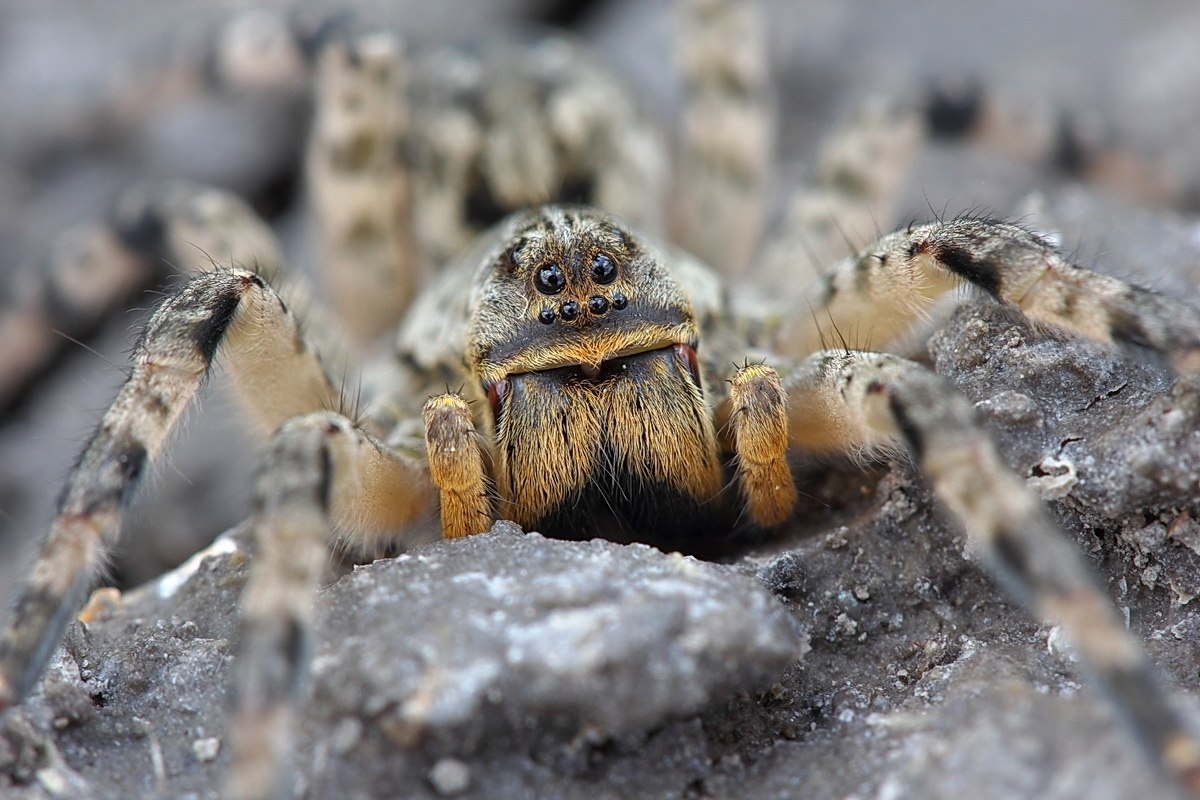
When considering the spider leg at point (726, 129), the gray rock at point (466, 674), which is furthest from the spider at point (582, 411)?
the spider leg at point (726, 129)

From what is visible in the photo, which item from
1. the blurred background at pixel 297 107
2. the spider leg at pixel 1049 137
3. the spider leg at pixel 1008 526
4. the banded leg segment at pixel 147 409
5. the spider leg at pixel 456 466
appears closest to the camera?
the spider leg at pixel 1008 526

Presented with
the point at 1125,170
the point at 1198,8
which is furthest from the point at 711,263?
the point at 1198,8

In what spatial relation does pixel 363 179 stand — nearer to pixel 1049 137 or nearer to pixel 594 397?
pixel 594 397

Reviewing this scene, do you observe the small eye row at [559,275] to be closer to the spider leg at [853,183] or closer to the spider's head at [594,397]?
the spider's head at [594,397]

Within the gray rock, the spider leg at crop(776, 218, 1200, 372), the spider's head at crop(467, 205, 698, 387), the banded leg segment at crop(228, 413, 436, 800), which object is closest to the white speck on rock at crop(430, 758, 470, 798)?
the gray rock

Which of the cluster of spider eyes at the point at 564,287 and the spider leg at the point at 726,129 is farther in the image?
the spider leg at the point at 726,129

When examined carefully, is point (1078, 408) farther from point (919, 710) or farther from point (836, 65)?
point (836, 65)

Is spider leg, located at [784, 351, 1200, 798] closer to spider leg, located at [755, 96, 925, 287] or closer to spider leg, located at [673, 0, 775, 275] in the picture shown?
spider leg, located at [755, 96, 925, 287]
